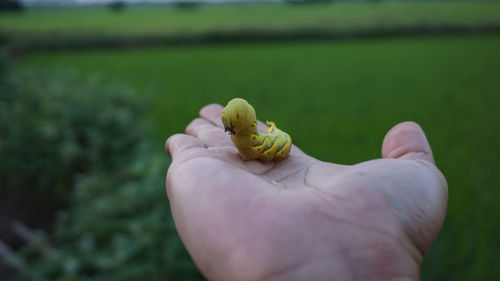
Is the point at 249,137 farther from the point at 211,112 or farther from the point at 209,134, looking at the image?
the point at 211,112

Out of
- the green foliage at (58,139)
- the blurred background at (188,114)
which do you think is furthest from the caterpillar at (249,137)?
the green foliage at (58,139)

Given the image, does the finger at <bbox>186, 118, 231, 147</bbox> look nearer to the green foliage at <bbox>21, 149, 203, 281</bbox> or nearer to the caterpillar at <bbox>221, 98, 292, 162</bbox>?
the caterpillar at <bbox>221, 98, 292, 162</bbox>

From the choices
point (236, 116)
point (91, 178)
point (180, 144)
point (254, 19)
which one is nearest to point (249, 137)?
point (236, 116)

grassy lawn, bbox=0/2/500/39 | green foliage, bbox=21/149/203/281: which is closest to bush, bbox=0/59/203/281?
green foliage, bbox=21/149/203/281

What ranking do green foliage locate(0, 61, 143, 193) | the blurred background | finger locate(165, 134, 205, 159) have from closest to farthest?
finger locate(165, 134, 205, 159)
the blurred background
green foliage locate(0, 61, 143, 193)

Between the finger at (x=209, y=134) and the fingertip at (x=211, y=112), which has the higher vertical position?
the fingertip at (x=211, y=112)

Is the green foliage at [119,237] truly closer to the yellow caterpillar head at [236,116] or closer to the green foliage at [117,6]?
the yellow caterpillar head at [236,116]
